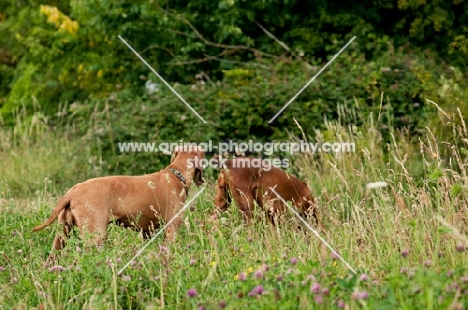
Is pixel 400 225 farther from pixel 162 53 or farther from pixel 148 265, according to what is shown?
pixel 162 53

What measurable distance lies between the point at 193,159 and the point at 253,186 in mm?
573

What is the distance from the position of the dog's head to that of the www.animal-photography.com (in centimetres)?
2

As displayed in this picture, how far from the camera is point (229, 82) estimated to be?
42.6ft

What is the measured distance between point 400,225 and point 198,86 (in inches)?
268

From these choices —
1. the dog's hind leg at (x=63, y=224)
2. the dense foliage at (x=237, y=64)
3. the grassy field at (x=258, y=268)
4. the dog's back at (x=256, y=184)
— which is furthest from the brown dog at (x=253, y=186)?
the dense foliage at (x=237, y=64)

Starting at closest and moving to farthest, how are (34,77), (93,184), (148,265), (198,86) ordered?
1. (148,265)
2. (93,184)
3. (198,86)
4. (34,77)

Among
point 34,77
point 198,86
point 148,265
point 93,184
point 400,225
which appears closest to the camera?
point 148,265

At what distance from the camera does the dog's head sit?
7461 mm

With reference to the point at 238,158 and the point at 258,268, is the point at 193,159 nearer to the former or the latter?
the point at 238,158

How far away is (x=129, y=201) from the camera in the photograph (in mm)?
6945

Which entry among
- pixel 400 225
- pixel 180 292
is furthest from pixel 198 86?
pixel 180 292

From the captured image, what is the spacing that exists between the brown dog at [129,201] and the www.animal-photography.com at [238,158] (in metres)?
0.02

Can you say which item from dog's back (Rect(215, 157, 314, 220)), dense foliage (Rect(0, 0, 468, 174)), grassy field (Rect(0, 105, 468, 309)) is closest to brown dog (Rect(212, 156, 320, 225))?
dog's back (Rect(215, 157, 314, 220))

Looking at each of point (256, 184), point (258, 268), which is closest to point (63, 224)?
point (256, 184)
